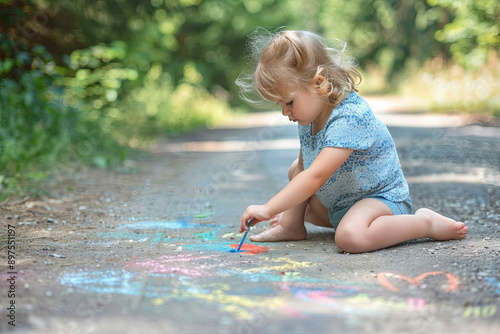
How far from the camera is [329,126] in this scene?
2518 millimetres

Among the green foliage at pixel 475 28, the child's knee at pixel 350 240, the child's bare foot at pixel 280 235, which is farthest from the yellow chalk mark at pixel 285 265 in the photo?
the green foliage at pixel 475 28

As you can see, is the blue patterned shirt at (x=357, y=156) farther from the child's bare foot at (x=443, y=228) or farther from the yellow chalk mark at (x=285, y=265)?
the yellow chalk mark at (x=285, y=265)

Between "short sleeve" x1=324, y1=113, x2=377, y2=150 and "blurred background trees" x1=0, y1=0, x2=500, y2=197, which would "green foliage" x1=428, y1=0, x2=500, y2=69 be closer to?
"blurred background trees" x1=0, y1=0, x2=500, y2=197

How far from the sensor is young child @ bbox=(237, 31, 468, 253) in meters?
2.42

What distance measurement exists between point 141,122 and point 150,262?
5.82m

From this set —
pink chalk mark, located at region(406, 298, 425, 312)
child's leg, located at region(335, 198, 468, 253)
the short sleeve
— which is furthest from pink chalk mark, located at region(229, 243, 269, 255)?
pink chalk mark, located at region(406, 298, 425, 312)

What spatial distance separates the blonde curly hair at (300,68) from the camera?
2.51 meters

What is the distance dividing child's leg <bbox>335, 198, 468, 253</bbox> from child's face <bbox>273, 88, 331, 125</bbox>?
1.46ft

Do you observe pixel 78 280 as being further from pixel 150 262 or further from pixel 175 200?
pixel 175 200

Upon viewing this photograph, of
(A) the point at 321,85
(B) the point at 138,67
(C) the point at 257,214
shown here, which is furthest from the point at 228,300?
(B) the point at 138,67

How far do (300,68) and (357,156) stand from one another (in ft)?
1.52

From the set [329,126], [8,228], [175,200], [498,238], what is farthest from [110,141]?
[498,238]

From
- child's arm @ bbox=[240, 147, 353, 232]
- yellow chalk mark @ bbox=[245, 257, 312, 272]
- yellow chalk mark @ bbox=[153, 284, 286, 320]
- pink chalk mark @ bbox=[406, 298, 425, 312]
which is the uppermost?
child's arm @ bbox=[240, 147, 353, 232]

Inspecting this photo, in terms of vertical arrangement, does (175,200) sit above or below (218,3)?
below
